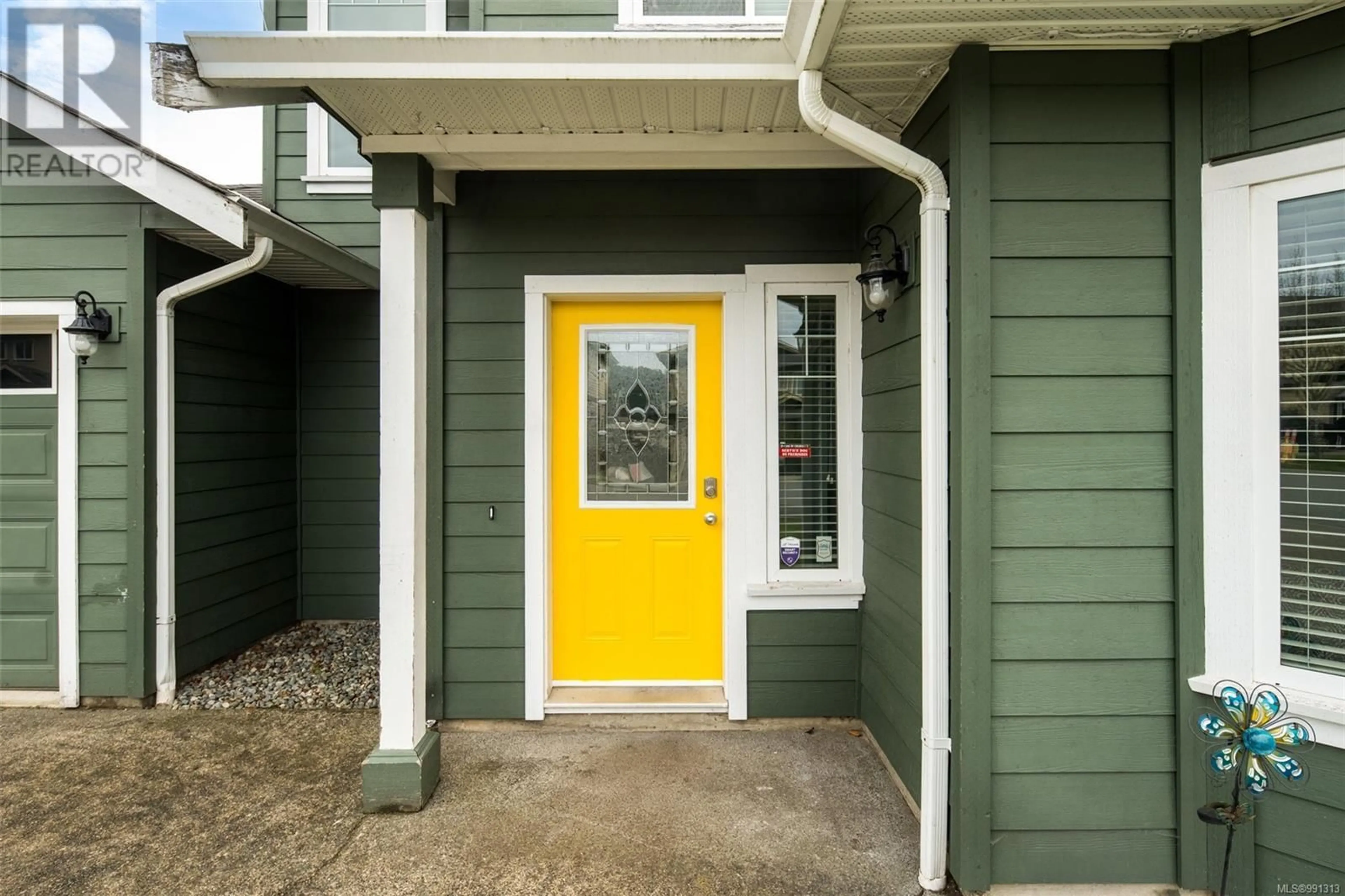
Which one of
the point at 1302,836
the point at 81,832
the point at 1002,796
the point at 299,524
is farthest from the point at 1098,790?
the point at 299,524

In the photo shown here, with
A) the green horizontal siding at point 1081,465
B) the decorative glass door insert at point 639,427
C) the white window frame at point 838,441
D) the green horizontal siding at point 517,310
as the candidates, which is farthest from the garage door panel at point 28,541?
the green horizontal siding at point 1081,465

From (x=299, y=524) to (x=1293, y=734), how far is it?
464 centimetres

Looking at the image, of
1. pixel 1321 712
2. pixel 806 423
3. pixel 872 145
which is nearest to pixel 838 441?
pixel 806 423

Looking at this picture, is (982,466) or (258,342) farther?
(258,342)

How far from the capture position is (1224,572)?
1718 mm

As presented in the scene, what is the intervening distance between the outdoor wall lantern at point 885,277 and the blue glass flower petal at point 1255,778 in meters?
1.56

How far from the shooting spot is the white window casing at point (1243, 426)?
5.51ft

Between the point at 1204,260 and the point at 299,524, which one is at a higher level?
the point at 1204,260

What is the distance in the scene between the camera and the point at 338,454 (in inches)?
160

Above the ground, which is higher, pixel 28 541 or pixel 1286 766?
pixel 28 541

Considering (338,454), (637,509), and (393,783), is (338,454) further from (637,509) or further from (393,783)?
(393,783)

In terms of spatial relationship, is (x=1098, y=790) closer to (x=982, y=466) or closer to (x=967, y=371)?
(x=982, y=466)

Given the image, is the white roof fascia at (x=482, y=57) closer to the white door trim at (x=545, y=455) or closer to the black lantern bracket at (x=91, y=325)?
the white door trim at (x=545, y=455)

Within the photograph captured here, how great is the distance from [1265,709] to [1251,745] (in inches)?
3.7
